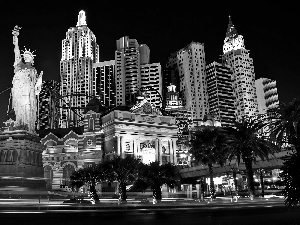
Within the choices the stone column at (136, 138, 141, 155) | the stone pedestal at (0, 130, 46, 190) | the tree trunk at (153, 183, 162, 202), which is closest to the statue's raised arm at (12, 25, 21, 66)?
the stone pedestal at (0, 130, 46, 190)

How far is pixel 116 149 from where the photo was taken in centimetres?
9156

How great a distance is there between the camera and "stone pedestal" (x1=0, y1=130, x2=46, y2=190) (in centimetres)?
4516

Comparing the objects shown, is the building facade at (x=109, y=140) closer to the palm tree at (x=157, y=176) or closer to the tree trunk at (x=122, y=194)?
the palm tree at (x=157, y=176)

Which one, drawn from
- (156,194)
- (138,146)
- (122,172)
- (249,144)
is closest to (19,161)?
(122,172)

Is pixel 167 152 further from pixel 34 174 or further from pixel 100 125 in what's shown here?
pixel 34 174

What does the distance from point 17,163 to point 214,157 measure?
27.6 metres

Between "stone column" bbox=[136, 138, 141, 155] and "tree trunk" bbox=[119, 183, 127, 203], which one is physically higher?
"stone column" bbox=[136, 138, 141, 155]

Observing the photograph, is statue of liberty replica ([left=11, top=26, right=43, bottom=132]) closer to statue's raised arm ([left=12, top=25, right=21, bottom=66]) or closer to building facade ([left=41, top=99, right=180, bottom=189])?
statue's raised arm ([left=12, top=25, right=21, bottom=66])

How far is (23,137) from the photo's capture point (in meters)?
48.2

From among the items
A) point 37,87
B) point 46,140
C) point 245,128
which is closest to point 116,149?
point 46,140

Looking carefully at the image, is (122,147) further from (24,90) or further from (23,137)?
(23,137)

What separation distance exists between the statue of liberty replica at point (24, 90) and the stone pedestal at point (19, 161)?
208cm

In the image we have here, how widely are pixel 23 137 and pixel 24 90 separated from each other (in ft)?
22.0

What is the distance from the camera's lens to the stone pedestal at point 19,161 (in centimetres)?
4516
